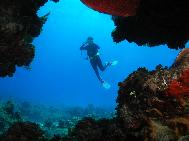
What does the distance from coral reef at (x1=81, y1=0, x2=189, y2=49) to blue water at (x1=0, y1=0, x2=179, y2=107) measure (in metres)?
120

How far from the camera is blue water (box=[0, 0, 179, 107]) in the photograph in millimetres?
143150

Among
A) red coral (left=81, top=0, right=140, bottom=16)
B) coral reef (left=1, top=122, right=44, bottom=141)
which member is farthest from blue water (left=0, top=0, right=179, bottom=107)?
red coral (left=81, top=0, right=140, bottom=16)

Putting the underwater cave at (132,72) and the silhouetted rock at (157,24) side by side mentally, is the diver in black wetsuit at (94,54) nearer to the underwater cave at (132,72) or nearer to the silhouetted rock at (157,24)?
the underwater cave at (132,72)

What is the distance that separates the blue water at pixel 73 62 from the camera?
143 meters

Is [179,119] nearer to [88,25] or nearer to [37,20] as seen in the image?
[37,20]

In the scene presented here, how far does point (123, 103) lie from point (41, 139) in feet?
7.69

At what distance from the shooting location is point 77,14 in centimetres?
11800

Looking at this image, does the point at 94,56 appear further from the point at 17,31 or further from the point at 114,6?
the point at 114,6

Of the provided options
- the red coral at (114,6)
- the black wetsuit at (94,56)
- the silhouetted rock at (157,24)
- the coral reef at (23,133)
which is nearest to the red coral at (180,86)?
the red coral at (114,6)

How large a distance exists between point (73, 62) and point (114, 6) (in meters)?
185

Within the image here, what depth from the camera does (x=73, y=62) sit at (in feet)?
616

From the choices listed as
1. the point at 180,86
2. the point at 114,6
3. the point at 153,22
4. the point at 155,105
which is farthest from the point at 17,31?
the point at 180,86

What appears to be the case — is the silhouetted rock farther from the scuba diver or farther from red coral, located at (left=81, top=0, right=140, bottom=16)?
the scuba diver

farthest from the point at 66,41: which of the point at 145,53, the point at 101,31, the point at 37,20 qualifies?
the point at 37,20
